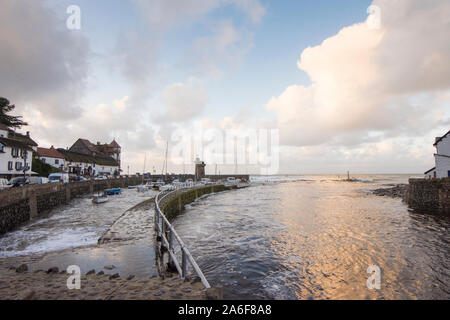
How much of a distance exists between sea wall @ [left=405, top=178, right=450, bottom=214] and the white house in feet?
247

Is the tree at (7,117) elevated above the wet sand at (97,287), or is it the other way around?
the tree at (7,117)

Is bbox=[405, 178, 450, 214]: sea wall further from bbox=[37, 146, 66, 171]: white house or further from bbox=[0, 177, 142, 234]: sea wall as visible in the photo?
bbox=[37, 146, 66, 171]: white house

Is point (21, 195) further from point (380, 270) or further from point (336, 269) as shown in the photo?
point (380, 270)

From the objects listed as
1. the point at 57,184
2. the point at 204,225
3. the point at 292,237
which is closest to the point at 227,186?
the point at 57,184

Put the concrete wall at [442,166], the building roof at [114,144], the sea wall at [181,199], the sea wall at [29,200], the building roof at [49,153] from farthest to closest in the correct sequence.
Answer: the building roof at [114,144]
the building roof at [49,153]
the concrete wall at [442,166]
the sea wall at [181,199]
the sea wall at [29,200]

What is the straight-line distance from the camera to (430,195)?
27.4 meters

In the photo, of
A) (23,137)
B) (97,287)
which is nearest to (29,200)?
(97,287)

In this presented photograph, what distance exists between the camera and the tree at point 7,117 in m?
51.8

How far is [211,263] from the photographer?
1104 centimetres

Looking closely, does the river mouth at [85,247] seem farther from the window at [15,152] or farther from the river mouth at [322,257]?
the window at [15,152]

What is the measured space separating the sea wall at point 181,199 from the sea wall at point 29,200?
462 inches

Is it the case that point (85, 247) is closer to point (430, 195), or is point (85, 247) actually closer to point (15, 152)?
point (430, 195)

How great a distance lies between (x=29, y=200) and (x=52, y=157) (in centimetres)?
4978

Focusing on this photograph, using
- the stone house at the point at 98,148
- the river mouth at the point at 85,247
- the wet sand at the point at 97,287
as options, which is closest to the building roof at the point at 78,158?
the stone house at the point at 98,148
